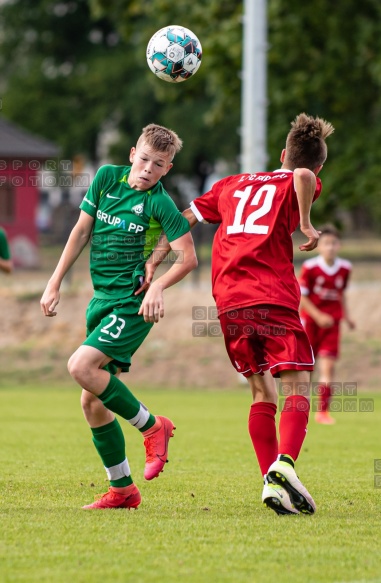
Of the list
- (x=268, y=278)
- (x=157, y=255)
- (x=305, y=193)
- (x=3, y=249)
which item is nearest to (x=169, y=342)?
(x=3, y=249)

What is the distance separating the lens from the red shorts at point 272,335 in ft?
20.2

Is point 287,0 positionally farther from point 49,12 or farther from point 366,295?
point 49,12

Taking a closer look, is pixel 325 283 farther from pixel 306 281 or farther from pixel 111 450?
pixel 111 450

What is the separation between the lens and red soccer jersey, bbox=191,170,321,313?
6203 mm

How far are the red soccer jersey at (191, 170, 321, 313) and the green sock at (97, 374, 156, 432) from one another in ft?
2.39

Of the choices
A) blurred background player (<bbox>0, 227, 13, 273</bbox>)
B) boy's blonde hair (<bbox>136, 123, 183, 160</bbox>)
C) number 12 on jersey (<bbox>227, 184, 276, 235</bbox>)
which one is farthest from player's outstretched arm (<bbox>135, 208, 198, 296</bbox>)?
blurred background player (<bbox>0, 227, 13, 273</bbox>)

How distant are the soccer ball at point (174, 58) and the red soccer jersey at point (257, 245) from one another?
5.32ft

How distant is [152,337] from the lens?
70.8 feet

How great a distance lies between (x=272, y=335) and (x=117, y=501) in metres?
1.26

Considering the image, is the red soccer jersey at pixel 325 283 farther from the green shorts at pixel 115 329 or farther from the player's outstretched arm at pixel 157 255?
the green shorts at pixel 115 329

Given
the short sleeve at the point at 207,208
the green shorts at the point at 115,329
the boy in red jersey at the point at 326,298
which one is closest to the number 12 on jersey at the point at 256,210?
the short sleeve at the point at 207,208

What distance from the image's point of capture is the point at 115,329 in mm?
6086

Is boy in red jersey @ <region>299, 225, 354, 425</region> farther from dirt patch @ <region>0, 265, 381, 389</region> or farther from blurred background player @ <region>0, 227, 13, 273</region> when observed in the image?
dirt patch @ <region>0, 265, 381, 389</region>

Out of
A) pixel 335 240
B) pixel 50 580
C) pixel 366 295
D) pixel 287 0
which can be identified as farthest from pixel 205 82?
pixel 50 580
